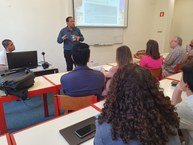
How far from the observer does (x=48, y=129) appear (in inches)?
47.0

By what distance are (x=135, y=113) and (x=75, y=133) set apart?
1.90 feet

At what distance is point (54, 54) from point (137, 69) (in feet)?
12.6

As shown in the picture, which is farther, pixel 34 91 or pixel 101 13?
pixel 101 13

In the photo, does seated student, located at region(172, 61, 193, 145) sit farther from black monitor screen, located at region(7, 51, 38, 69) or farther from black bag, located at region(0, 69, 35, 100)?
black monitor screen, located at region(7, 51, 38, 69)

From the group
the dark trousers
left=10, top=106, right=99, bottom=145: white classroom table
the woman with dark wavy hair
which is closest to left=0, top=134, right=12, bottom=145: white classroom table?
left=10, top=106, right=99, bottom=145: white classroom table

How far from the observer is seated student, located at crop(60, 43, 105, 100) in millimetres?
1687

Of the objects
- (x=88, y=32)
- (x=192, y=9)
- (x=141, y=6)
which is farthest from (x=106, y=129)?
(x=192, y=9)

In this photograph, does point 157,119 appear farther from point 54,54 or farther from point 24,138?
point 54,54

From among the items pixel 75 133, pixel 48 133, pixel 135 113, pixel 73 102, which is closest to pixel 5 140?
pixel 48 133

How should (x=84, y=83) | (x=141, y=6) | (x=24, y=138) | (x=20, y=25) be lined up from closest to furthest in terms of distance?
(x=24, y=138)
(x=84, y=83)
(x=20, y=25)
(x=141, y=6)

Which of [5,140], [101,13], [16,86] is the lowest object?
[5,140]

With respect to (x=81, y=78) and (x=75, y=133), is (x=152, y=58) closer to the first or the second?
(x=81, y=78)

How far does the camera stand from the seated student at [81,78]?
1687 millimetres

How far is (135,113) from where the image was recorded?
675 mm
